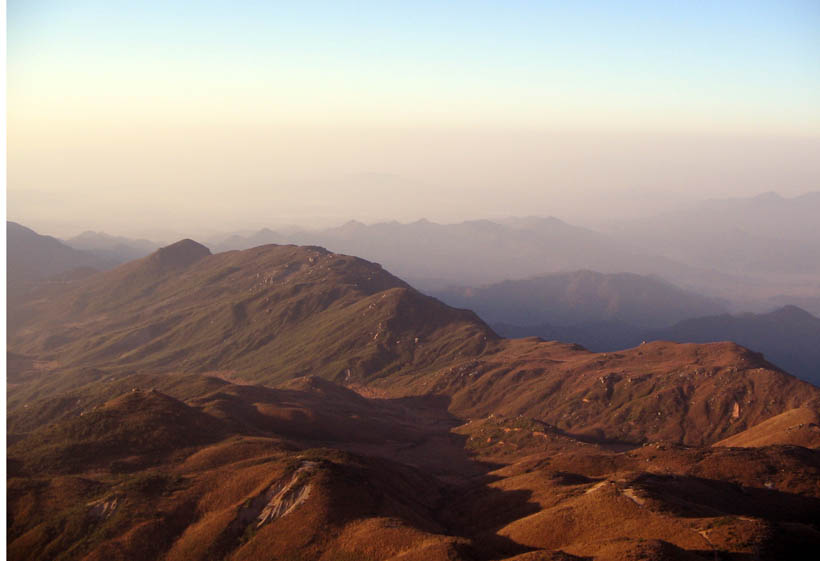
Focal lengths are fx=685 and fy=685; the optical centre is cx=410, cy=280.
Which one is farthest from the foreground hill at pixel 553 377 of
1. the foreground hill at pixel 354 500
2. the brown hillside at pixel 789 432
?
the foreground hill at pixel 354 500

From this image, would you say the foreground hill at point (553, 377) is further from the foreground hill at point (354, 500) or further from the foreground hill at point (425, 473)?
the foreground hill at point (354, 500)

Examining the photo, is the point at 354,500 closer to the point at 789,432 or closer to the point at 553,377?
the point at 789,432

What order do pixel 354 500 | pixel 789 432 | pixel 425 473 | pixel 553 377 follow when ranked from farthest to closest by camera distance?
pixel 553 377 → pixel 789 432 → pixel 425 473 → pixel 354 500

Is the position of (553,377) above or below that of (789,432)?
below

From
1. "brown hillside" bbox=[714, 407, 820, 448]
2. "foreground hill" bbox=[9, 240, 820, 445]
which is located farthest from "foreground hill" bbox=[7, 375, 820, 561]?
"foreground hill" bbox=[9, 240, 820, 445]

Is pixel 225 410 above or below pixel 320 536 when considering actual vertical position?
below

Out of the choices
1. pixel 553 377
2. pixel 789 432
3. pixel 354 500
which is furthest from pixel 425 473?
pixel 553 377

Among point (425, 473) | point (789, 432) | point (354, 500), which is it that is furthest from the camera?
point (789, 432)

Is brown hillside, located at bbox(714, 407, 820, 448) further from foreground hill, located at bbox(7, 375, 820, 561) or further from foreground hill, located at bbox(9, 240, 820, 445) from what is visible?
foreground hill, located at bbox(9, 240, 820, 445)

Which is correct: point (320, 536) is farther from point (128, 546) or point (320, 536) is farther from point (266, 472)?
point (128, 546)

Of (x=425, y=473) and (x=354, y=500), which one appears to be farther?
(x=425, y=473)

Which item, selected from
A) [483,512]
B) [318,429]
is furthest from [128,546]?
[318,429]
